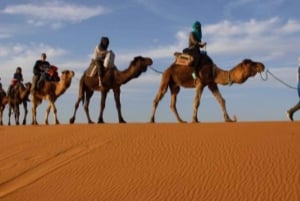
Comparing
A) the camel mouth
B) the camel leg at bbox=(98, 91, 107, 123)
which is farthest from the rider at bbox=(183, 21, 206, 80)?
the camel leg at bbox=(98, 91, 107, 123)

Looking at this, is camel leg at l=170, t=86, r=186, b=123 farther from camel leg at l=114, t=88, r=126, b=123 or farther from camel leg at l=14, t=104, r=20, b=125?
camel leg at l=14, t=104, r=20, b=125

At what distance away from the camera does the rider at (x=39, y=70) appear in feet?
80.3

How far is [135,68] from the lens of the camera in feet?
72.2

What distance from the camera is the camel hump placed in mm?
19047

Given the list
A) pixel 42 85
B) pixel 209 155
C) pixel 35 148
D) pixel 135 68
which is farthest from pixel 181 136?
A: pixel 42 85

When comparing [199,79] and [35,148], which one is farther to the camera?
[199,79]

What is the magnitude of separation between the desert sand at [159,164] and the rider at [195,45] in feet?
7.80

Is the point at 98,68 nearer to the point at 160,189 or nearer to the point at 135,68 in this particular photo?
the point at 135,68

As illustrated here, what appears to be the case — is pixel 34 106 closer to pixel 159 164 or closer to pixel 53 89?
pixel 53 89

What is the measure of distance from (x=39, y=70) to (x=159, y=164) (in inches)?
472

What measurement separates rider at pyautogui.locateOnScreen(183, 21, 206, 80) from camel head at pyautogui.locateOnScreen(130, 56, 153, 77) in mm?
2752

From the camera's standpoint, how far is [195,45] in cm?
1930

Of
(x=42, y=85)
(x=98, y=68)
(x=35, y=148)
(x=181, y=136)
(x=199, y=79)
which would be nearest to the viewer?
(x=181, y=136)

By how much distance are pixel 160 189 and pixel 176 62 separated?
8.20 meters
